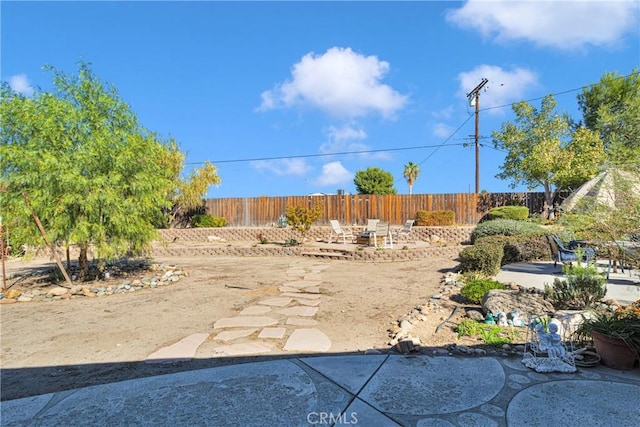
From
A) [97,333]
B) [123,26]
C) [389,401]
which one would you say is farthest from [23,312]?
[123,26]

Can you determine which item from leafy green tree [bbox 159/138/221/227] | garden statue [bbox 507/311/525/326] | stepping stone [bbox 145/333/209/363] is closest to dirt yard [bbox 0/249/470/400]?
stepping stone [bbox 145/333/209/363]

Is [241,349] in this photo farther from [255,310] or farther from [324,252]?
[324,252]

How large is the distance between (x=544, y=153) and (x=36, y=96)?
18.3 m

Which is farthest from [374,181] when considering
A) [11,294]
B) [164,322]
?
[164,322]

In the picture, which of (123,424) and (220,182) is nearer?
(123,424)

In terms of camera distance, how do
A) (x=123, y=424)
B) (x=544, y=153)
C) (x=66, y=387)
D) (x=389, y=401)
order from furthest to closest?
(x=544, y=153), (x=66, y=387), (x=389, y=401), (x=123, y=424)

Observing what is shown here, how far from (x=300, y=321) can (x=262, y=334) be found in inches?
24.3

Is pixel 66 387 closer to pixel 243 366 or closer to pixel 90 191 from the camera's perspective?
pixel 243 366

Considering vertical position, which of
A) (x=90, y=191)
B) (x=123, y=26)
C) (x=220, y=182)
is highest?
(x=123, y=26)

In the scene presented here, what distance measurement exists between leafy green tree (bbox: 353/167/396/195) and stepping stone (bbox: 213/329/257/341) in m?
29.6

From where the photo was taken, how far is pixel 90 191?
605 centimetres

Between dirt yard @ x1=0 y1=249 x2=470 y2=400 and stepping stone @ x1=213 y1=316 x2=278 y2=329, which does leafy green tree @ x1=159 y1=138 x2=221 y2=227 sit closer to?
dirt yard @ x1=0 y1=249 x2=470 y2=400

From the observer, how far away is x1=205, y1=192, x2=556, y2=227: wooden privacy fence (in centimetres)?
1600

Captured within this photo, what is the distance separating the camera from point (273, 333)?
3.64 m
